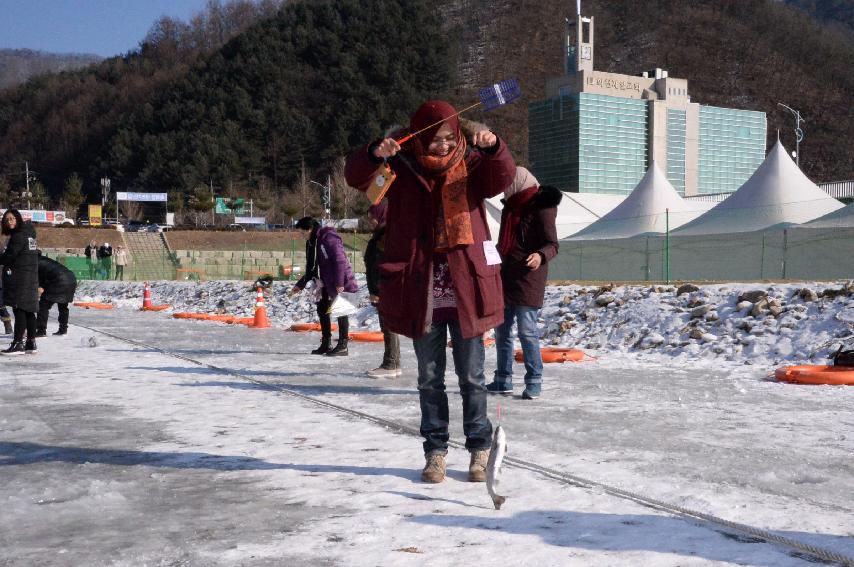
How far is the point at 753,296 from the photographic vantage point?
11641 mm

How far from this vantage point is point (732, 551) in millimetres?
3104

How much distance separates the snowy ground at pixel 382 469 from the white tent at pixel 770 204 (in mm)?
13904

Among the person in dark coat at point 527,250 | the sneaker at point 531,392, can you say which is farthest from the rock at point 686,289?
the sneaker at point 531,392

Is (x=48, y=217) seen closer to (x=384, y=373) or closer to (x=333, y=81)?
(x=384, y=373)

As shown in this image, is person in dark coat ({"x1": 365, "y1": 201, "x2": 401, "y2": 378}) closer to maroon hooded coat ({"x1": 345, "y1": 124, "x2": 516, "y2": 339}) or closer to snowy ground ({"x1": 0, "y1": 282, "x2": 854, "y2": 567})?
snowy ground ({"x1": 0, "y1": 282, "x2": 854, "y2": 567})

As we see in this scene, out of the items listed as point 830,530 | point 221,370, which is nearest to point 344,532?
point 830,530

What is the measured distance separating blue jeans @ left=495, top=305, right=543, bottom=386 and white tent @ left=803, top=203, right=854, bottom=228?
14.5 metres

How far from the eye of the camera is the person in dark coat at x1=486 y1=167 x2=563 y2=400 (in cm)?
713

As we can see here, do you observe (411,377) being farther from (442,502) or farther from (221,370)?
(442,502)

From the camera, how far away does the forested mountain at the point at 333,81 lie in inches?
5571

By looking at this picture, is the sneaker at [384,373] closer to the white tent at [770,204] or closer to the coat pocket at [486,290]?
the coat pocket at [486,290]

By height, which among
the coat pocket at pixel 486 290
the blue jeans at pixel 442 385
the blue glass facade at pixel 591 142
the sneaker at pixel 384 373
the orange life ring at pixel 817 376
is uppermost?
the blue glass facade at pixel 591 142

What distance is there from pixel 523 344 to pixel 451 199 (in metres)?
3.34

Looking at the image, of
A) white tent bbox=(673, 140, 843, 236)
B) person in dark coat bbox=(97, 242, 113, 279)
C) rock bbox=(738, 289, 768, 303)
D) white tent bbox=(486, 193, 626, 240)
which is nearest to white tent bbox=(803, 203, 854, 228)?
white tent bbox=(673, 140, 843, 236)
